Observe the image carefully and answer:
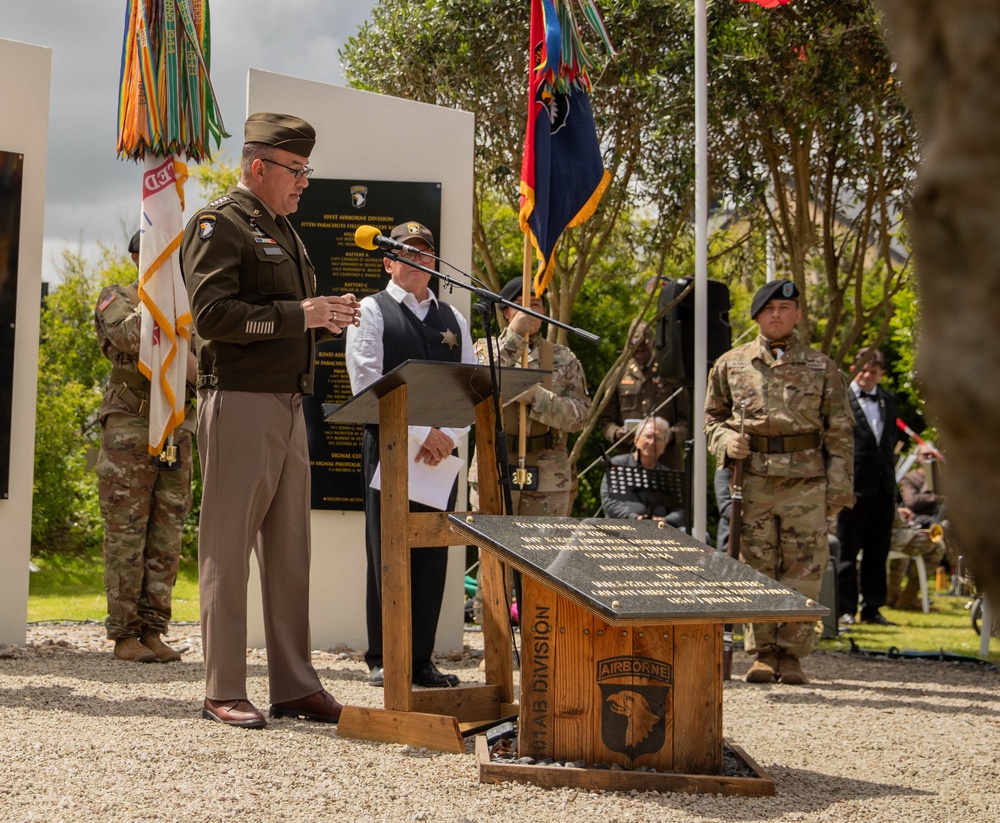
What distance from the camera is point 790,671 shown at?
6.40 m

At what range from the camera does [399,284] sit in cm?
574

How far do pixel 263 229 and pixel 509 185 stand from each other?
8.36 m

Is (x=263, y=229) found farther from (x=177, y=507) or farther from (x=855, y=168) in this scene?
(x=855, y=168)

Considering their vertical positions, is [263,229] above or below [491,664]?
above

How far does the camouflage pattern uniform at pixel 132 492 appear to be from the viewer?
6.37 meters

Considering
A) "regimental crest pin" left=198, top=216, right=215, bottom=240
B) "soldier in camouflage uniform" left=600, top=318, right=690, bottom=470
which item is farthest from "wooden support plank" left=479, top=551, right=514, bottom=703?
"soldier in camouflage uniform" left=600, top=318, right=690, bottom=470

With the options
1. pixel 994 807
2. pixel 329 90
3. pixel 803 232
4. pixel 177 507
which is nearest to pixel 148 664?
pixel 177 507

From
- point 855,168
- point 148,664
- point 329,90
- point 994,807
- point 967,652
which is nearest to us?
point 994,807

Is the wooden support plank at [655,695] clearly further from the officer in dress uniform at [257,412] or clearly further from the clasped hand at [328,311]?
the clasped hand at [328,311]

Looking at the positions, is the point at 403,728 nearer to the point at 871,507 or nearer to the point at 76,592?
the point at 871,507

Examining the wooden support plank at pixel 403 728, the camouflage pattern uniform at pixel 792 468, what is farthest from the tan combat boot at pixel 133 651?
the camouflage pattern uniform at pixel 792 468

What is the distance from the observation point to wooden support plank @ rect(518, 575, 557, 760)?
3.63m

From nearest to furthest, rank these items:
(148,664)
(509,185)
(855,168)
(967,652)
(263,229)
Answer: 1. (263,229)
2. (148,664)
3. (967,652)
4. (855,168)
5. (509,185)

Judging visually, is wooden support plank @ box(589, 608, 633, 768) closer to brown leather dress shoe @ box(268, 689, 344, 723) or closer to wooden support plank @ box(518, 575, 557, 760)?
wooden support plank @ box(518, 575, 557, 760)
